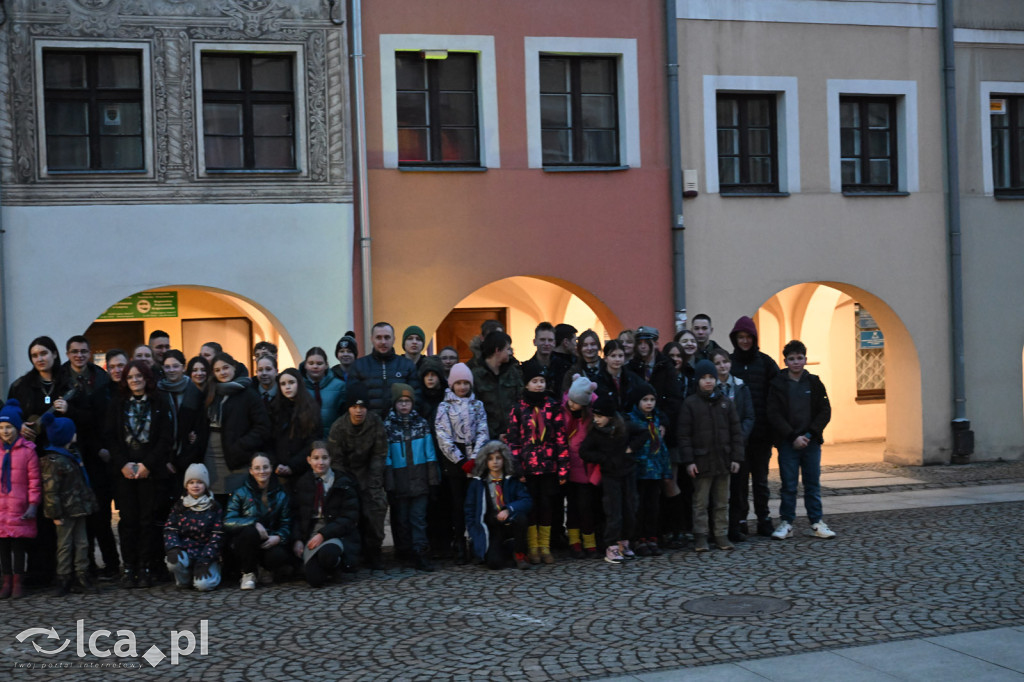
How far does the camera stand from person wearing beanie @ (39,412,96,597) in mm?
9656

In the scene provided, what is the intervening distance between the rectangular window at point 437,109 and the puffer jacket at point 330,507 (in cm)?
621

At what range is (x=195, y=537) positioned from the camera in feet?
32.0

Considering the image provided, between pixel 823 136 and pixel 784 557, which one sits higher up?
pixel 823 136

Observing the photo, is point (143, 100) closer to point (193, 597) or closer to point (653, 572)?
point (193, 597)

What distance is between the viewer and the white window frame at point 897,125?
55.6 feet

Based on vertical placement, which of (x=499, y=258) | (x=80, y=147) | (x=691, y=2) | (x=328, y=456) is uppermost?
(x=691, y=2)

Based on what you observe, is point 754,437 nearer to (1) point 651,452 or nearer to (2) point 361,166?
(1) point 651,452

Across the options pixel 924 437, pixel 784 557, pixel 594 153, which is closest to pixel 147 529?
pixel 784 557

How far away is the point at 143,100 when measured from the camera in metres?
14.3

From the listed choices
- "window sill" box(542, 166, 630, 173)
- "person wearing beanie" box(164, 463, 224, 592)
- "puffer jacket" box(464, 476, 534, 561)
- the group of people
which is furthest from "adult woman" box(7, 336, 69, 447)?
"window sill" box(542, 166, 630, 173)

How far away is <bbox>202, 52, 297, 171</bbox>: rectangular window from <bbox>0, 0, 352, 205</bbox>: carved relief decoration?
0.82 feet

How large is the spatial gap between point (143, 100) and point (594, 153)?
5736 mm

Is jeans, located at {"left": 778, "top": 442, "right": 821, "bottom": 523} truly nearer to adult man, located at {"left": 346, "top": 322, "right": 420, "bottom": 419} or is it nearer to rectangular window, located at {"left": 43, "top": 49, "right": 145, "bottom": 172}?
adult man, located at {"left": 346, "top": 322, "right": 420, "bottom": 419}

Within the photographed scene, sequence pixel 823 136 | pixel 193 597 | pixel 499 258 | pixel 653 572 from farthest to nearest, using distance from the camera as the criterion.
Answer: pixel 823 136, pixel 499 258, pixel 653 572, pixel 193 597
